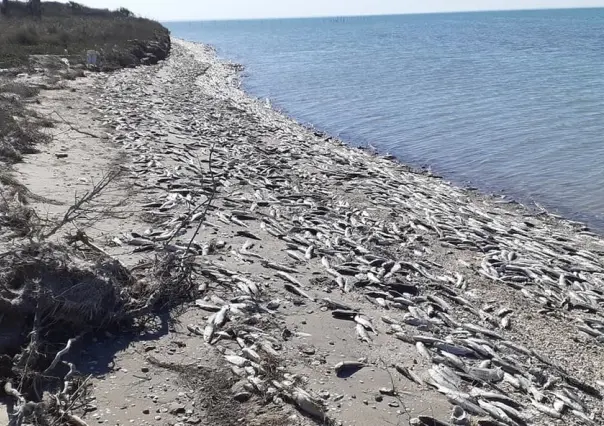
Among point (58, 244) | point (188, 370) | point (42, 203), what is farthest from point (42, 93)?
point (188, 370)

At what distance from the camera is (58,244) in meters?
5.82

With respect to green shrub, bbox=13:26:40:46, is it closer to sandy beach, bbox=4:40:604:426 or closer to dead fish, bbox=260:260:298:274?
sandy beach, bbox=4:40:604:426

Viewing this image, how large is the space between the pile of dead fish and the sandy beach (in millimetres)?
33

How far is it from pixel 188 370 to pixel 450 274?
15.5 feet

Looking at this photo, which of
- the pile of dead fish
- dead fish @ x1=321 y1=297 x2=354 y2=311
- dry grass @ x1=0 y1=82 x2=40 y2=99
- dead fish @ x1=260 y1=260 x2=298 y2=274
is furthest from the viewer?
dry grass @ x1=0 y1=82 x2=40 y2=99

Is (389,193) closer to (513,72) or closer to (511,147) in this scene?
(511,147)

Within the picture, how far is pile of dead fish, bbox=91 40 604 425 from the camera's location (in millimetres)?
5551

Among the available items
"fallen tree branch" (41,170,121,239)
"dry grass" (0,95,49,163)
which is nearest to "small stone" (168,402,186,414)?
"fallen tree branch" (41,170,121,239)

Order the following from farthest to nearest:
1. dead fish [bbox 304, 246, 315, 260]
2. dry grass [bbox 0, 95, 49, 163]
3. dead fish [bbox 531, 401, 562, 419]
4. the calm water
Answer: the calm water, dry grass [bbox 0, 95, 49, 163], dead fish [bbox 304, 246, 315, 260], dead fish [bbox 531, 401, 562, 419]

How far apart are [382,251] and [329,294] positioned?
211 cm

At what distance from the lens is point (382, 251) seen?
9.05m

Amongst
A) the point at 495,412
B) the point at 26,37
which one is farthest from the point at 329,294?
the point at 26,37

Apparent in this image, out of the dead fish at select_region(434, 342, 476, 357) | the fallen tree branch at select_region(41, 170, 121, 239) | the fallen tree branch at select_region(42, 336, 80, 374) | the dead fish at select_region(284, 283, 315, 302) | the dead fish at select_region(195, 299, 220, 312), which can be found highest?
the fallen tree branch at select_region(41, 170, 121, 239)

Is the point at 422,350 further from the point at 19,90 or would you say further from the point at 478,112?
the point at 478,112
